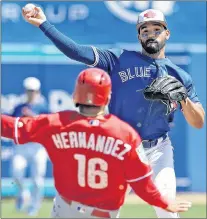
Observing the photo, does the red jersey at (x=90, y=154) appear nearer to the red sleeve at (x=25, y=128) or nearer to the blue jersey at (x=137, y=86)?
the red sleeve at (x=25, y=128)

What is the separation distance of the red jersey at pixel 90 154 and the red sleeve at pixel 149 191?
0.03 meters

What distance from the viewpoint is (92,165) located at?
4441 millimetres

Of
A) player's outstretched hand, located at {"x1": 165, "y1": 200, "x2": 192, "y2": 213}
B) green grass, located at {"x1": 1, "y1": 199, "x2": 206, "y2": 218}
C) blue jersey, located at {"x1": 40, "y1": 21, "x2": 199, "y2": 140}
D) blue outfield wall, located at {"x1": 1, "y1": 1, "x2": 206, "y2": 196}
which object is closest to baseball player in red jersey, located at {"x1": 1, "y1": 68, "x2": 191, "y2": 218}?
player's outstretched hand, located at {"x1": 165, "y1": 200, "x2": 192, "y2": 213}

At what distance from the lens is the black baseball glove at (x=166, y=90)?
229 inches

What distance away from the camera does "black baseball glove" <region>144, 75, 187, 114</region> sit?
583 centimetres

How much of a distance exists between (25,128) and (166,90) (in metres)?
1.57

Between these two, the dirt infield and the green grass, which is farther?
the dirt infield

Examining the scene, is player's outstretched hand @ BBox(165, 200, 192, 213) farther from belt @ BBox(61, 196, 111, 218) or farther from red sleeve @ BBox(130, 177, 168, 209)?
belt @ BBox(61, 196, 111, 218)

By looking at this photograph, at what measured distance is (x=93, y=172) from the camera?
445cm

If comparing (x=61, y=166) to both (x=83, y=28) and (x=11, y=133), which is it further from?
(x=83, y=28)

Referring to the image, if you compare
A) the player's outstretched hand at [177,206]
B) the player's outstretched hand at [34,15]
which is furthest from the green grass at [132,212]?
the player's outstretched hand at [177,206]

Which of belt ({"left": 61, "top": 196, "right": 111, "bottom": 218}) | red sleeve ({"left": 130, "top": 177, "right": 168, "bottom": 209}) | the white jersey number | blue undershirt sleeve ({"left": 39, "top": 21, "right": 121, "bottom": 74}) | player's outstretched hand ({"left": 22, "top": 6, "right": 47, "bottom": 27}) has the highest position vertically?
player's outstretched hand ({"left": 22, "top": 6, "right": 47, "bottom": 27})

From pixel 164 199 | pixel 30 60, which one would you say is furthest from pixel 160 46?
pixel 30 60

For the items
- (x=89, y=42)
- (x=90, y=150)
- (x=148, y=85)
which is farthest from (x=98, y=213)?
(x=89, y=42)
